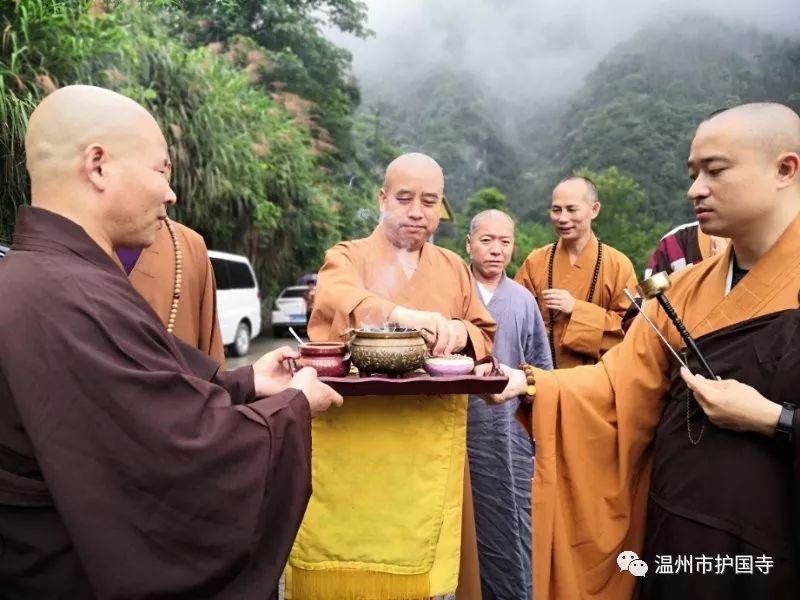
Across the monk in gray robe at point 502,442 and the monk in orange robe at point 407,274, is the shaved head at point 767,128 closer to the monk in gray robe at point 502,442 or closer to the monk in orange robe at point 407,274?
the monk in orange robe at point 407,274

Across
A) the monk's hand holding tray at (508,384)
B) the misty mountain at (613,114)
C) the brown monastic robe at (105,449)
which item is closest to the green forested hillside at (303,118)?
the misty mountain at (613,114)

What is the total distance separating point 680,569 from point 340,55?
915 inches

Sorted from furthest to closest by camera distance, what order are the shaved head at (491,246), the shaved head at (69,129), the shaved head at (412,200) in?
the shaved head at (491,246)
the shaved head at (412,200)
the shaved head at (69,129)

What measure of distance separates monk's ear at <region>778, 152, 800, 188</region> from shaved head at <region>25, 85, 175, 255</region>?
1843 mm

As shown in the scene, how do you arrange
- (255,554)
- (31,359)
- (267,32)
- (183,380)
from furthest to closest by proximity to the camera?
(267,32)
(255,554)
(183,380)
(31,359)

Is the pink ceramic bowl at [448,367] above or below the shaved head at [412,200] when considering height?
below

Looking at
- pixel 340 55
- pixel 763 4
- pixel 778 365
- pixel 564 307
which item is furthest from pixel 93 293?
pixel 763 4

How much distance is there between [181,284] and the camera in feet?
9.24

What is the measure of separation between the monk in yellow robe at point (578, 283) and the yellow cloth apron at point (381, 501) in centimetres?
227

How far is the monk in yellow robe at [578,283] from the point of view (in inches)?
170

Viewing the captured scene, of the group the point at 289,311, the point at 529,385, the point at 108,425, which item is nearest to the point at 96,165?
the point at 108,425

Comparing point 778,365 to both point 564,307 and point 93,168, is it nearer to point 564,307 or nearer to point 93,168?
point 93,168

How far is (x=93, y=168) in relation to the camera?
162 cm

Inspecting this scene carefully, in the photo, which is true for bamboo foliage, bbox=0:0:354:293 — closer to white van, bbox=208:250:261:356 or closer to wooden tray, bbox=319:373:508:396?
white van, bbox=208:250:261:356
